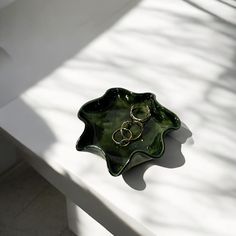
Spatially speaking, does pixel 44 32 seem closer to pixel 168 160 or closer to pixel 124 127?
pixel 124 127

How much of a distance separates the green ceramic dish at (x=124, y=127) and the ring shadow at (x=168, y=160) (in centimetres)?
2

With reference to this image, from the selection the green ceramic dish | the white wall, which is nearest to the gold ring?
the green ceramic dish

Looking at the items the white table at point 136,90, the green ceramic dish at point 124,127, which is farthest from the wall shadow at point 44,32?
the green ceramic dish at point 124,127

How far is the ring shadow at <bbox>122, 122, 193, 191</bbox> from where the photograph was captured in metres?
0.89

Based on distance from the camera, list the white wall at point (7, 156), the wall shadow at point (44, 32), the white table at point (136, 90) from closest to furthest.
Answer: the white table at point (136, 90)
the wall shadow at point (44, 32)
the white wall at point (7, 156)

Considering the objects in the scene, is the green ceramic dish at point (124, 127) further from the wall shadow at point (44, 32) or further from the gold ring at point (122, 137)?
the wall shadow at point (44, 32)

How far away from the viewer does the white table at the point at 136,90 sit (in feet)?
2.85

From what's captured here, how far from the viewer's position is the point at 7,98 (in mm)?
1104

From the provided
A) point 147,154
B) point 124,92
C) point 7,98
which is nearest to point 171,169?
point 147,154

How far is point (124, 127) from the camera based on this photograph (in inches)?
38.1

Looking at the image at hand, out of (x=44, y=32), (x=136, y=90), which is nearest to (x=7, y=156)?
(x=44, y=32)

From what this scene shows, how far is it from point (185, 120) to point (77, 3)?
0.53 metres

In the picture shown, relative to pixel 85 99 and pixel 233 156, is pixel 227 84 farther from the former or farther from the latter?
pixel 85 99

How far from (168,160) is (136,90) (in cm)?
22
